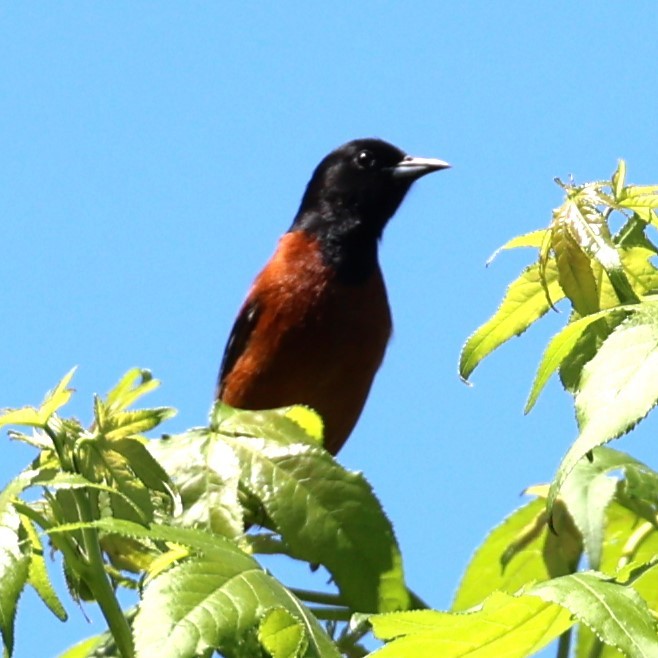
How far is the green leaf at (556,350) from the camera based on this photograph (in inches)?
55.1

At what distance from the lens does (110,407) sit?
164 centimetres

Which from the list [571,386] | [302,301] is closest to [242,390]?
[302,301]

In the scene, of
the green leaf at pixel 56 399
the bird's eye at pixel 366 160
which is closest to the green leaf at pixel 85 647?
the green leaf at pixel 56 399

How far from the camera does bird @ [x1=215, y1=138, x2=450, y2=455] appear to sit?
5.68m

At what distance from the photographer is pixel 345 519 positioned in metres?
1.64

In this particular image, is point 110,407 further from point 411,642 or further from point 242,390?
point 242,390

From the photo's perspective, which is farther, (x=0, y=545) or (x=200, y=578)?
(x=0, y=545)

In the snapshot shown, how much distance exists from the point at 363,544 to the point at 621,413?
0.53m

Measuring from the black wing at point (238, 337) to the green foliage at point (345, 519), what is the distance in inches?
153

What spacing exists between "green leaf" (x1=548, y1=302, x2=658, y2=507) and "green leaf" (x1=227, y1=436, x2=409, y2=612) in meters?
0.45

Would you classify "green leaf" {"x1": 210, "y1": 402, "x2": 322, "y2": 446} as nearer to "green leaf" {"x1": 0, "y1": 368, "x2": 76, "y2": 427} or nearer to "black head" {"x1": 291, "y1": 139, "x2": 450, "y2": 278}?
"green leaf" {"x1": 0, "y1": 368, "x2": 76, "y2": 427}

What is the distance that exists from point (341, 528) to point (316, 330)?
410 cm

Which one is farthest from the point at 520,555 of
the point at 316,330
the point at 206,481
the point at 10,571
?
the point at 316,330

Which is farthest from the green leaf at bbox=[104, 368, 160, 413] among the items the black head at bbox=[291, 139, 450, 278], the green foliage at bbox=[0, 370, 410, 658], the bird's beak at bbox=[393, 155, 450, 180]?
the bird's beak at bbox=[393, 155, 450, 180]
